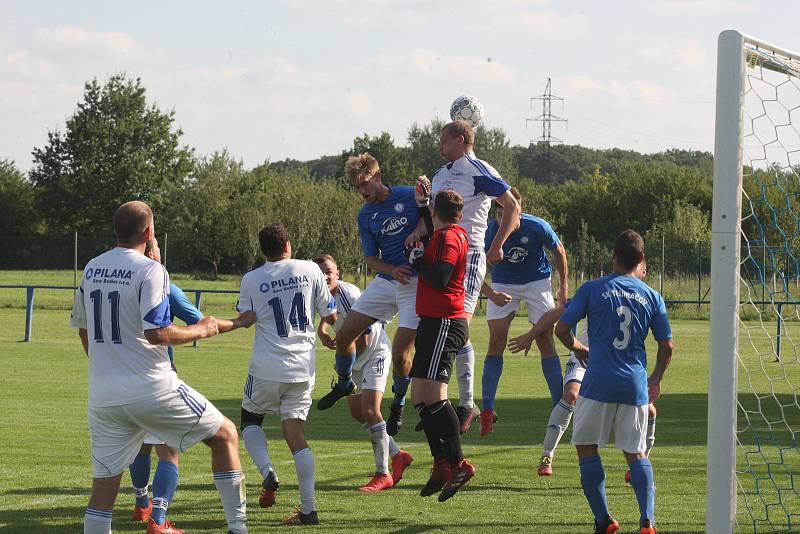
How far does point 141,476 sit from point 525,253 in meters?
4.65

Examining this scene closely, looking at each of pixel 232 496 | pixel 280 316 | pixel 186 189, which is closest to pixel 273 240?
pixel 280 316

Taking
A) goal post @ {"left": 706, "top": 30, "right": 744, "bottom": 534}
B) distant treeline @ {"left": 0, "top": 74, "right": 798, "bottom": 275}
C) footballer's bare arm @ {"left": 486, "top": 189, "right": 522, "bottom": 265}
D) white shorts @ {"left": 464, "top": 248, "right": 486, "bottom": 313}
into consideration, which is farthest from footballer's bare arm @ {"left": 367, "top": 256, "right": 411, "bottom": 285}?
distant treeline @ {"left": 0, "top": 74, "right": 798, "bottom": 275}

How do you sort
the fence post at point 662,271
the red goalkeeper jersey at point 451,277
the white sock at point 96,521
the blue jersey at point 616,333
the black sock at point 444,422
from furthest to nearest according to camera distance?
the fence post at point 662,271, the black sock at point 444,422, the red goalkeeper jersey at point 451,277, the blue jersey at point 616,333, the white sock at point 96,521

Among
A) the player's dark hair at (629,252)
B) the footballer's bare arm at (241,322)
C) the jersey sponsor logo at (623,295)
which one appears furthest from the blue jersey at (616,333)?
the footballer's bare arm at (241,322)

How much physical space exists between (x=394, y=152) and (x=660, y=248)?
5217 centimetres

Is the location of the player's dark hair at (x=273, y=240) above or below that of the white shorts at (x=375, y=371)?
above

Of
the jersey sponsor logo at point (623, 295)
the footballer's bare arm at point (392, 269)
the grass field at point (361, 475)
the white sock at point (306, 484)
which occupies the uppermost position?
the footballer's bare arm at point (392, 269)

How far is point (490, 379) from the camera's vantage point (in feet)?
33.3

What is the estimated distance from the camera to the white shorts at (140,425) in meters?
5.69

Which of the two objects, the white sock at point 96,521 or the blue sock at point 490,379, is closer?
the white sock at point 96,521

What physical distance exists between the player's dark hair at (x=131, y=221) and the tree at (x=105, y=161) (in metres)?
63.5

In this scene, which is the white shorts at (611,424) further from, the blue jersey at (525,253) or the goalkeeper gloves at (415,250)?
the blue jersey at (525,253)

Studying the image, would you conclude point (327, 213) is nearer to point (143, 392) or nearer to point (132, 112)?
point (132, 112)

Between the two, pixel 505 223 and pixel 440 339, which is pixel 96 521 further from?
pixel 505 223
